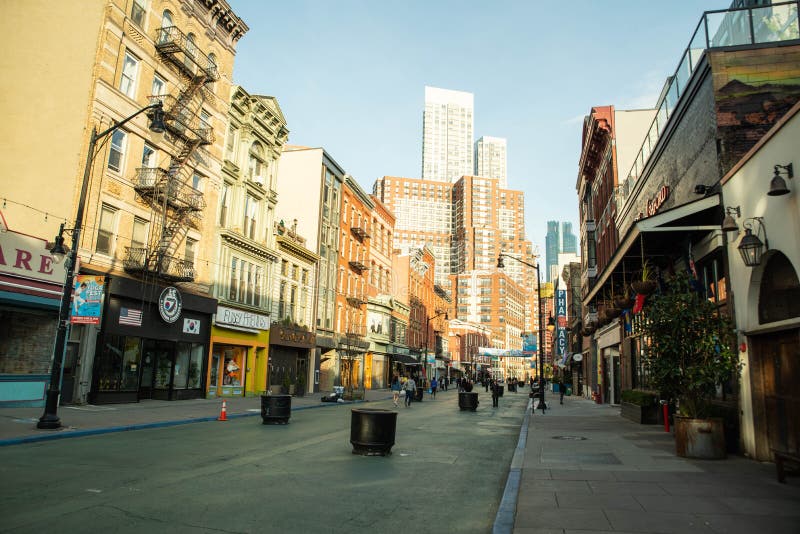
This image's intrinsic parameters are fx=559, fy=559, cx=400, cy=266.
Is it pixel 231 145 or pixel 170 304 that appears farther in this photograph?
pixel 231 145

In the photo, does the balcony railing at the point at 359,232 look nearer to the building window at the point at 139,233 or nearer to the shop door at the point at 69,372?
the building window at the point at 139,233

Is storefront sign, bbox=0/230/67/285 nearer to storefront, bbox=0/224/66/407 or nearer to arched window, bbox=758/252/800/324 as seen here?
storefront, bbox=0/224/66/407

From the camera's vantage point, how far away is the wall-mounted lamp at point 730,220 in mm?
11789

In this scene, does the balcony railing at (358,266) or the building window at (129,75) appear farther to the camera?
the balcony railing at (358,266)

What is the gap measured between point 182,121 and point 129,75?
10.6 ft

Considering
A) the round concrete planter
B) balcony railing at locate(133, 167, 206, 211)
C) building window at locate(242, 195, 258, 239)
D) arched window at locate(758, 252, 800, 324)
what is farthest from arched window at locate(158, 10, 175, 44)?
the round concrete planter

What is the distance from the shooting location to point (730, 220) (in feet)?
39.2

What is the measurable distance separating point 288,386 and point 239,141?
15555mm

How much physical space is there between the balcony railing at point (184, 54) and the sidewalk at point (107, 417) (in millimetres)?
16370

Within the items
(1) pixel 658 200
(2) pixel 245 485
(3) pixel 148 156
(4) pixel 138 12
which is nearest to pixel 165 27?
(4) pixel 138 12

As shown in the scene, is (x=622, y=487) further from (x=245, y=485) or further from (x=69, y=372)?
(x=69, y=372)

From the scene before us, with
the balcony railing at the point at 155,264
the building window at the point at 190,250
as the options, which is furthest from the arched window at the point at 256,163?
the balcony railing at the point at 155,264

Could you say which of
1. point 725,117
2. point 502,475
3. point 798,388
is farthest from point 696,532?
point 725,117

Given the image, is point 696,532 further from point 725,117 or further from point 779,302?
point 725,117
